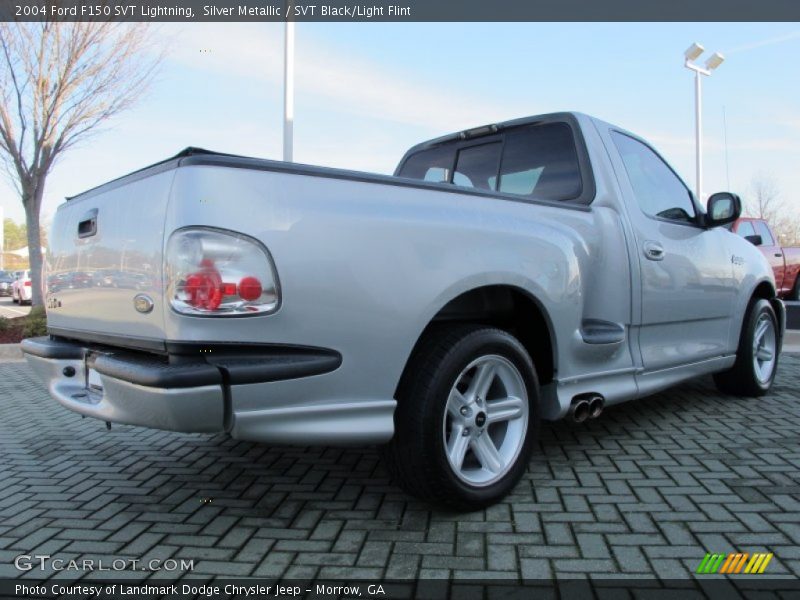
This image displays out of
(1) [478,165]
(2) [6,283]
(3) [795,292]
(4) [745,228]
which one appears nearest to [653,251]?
(1) [478,165]

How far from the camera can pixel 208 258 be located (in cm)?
203

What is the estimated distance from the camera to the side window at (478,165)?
4.08 metres

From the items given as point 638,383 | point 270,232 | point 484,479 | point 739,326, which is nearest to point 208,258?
point 270,232

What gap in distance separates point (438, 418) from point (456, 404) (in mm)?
259

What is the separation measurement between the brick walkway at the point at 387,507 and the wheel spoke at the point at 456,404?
441 mm

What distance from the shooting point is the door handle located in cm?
360

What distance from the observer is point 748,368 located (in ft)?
15.7

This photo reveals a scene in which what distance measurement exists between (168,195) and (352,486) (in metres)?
1.69

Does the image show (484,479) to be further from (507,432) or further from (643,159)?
(643,159)

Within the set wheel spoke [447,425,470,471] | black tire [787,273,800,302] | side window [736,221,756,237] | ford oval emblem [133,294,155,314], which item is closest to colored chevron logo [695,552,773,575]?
wheel spoke [447,425,470,471]

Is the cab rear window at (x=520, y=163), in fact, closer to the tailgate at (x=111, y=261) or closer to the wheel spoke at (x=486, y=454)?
the wheel spoke at (x=486, y=454)

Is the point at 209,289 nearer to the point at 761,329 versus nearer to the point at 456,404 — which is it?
the point at 456,404

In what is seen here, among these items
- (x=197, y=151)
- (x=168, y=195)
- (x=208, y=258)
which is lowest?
(x=208, y=258)

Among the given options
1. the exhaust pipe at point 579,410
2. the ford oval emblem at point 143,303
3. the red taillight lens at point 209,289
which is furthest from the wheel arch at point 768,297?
the ford oval emblem at point 143,303
